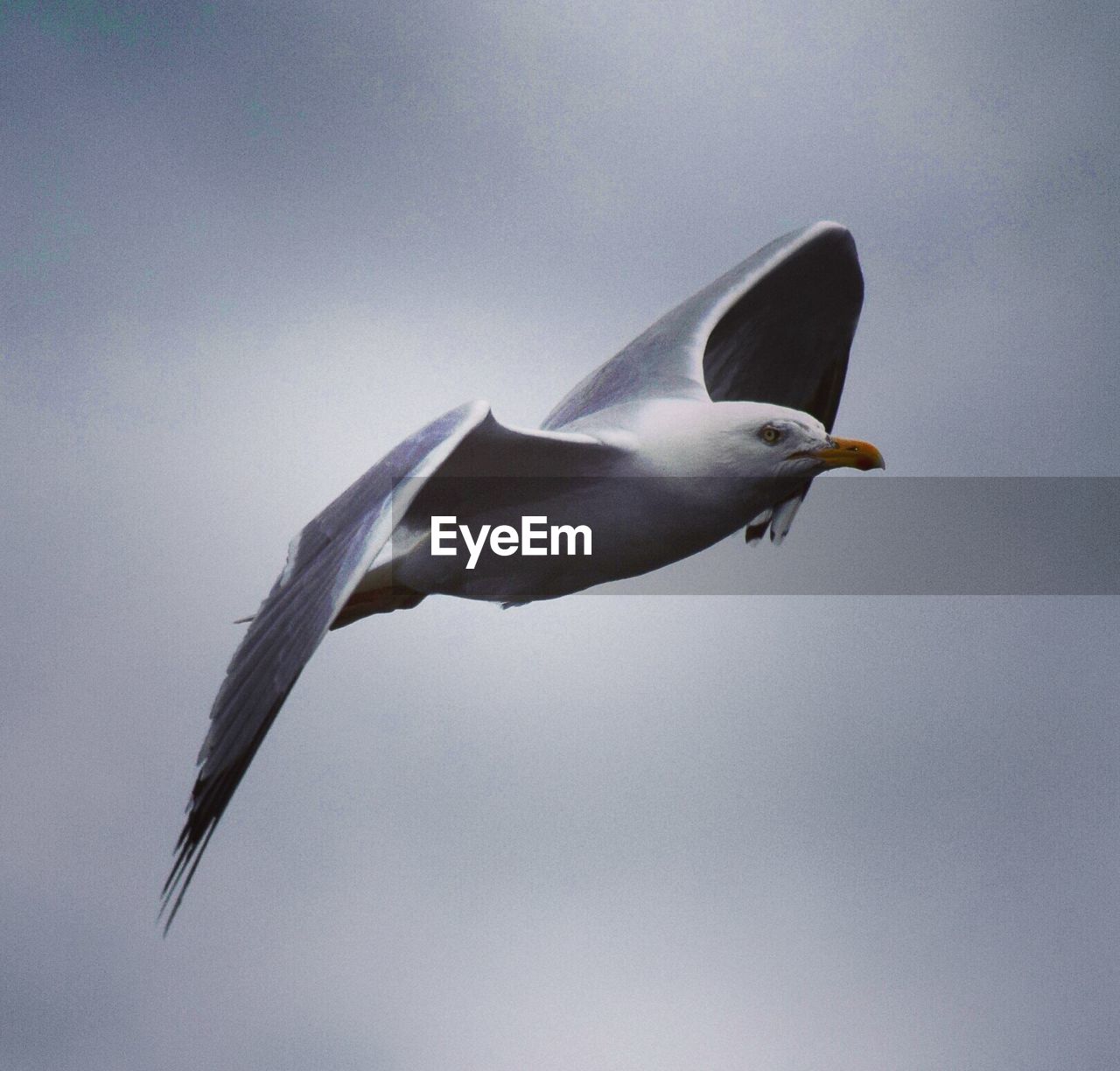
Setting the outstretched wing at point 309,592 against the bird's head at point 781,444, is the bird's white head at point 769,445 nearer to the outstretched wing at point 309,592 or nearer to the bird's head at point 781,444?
the bird's head at point 781,444

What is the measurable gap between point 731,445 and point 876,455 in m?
0.40

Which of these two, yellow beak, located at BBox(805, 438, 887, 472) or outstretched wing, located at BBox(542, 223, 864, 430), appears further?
outstretched wing, located at BBox(542, 223, 864, 430)

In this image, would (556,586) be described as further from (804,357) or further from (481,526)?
(804,357)

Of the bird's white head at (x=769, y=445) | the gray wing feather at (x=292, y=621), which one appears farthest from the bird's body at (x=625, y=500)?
the gray wing feather at (x=292, y=621)

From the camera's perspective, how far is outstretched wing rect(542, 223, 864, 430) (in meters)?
4.65

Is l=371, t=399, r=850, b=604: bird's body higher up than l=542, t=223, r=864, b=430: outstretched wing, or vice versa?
l=542, t=223, r=864, b=430: outstretched wing

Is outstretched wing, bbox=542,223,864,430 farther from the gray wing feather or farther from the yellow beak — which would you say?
the gray wing feather

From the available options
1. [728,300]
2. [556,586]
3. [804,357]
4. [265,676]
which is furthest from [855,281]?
[265,676]

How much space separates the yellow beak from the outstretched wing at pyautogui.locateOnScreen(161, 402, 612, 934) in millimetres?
712

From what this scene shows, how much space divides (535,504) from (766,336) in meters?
1.85

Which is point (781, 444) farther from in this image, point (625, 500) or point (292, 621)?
point (292, 621)

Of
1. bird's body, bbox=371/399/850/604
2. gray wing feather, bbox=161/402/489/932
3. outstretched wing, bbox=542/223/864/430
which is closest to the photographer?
gray wing feather, bbox=161/402/489/932

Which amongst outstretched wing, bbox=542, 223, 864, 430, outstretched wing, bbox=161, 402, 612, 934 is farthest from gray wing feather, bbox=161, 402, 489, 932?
outstretched wing, bbox=542, 223, 864, 430

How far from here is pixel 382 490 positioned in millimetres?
3342
